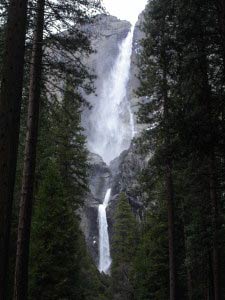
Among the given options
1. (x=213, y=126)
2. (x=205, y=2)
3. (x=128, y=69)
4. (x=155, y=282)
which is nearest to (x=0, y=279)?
(x=213, y=126)

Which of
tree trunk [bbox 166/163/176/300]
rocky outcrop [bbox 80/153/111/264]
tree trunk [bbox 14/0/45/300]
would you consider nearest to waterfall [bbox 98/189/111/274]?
rocky outcrop [bbox 80/153/111/264]

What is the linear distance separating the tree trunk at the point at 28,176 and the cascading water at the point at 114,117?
285 feet

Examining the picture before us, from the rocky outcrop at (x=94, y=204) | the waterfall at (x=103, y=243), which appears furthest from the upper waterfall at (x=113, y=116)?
the waterfall at (x=103, y=243)

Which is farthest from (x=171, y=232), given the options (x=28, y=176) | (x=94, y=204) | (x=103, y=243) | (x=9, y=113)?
(x=94, y=204)

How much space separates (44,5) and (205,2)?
13.2 feet

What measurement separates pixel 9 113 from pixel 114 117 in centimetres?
10288

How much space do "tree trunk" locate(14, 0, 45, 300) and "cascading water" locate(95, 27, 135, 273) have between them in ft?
285

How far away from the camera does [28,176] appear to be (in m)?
10.0

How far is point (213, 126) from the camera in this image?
10305 millimetres

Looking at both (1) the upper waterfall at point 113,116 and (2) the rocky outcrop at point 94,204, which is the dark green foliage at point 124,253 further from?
(1) the upper waterfall at point 113,116

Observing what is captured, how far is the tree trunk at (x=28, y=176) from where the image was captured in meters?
9.19

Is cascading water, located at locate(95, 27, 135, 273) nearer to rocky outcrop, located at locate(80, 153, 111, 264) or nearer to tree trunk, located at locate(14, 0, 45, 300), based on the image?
rocky outcrop, located at locate(80, 153, 111, 264)

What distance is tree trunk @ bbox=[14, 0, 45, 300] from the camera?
9.19 meters

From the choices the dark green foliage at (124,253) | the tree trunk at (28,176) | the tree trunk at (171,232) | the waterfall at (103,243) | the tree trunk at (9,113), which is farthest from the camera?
the waterfall at (103,243)
